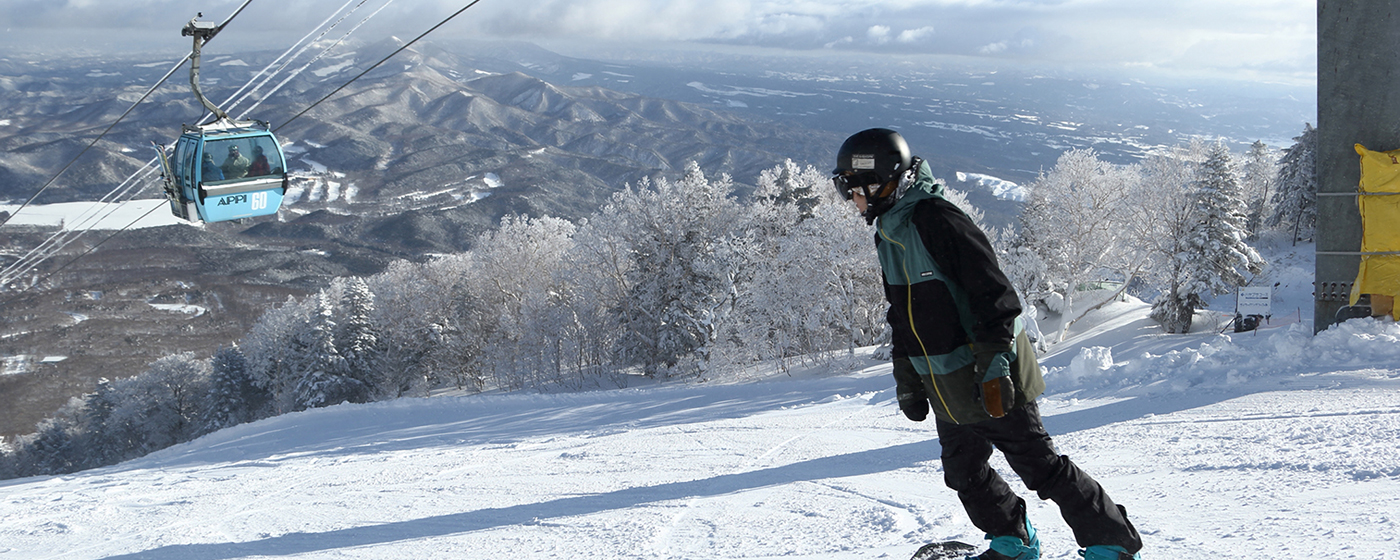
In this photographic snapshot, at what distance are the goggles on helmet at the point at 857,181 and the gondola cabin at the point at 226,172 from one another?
1172 centimetres

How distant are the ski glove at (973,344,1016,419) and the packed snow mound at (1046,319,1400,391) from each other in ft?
18.3

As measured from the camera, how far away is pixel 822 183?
33719 mm

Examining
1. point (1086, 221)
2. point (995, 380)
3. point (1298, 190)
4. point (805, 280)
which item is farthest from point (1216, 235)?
point (995, 380)

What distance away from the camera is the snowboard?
3.54 metres

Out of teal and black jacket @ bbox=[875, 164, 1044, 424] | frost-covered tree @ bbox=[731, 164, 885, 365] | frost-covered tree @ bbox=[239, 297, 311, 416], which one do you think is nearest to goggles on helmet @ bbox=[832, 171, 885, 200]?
teal and black jacket @ bbox=[875, 164, 1044, 424]

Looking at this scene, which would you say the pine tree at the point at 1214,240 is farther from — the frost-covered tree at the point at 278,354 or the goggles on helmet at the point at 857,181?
the frost-covered tree at the point at 278,354

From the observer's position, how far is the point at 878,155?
3.06 metres

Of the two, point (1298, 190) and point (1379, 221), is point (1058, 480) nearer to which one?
point (1379, 221)

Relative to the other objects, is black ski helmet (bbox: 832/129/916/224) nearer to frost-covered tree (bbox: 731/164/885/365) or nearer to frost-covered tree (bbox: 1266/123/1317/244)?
frost-covered tree (bbox: 731/164/885/365)

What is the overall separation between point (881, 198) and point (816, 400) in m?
7.98

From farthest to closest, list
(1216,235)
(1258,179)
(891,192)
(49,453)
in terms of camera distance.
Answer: (1258,179), (49,453), (1216,235), (891,192)

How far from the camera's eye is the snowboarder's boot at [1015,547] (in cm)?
320

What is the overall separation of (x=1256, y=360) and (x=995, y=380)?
670 cm

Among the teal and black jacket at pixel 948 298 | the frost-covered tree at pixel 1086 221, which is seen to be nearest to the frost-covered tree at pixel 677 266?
the frost-covered tree at pixel 1086 221
